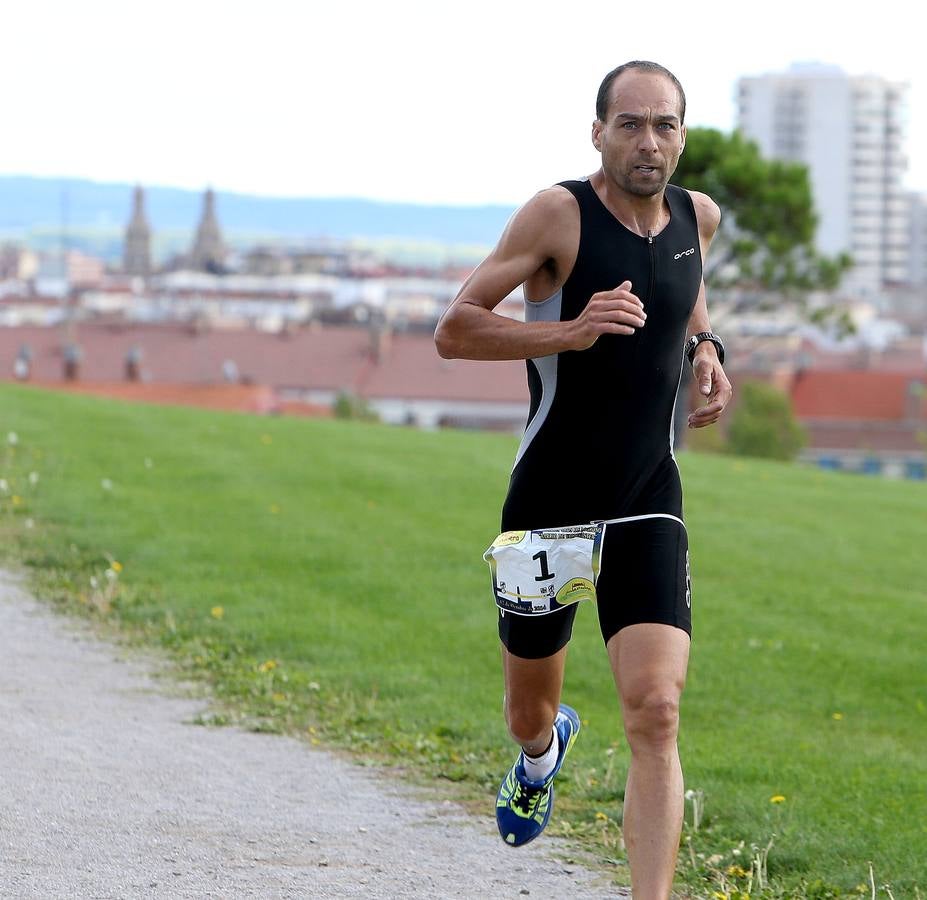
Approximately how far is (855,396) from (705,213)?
3594 inches

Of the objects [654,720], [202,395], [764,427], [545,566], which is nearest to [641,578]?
[545,566]

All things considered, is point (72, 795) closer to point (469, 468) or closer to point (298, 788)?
point (298, 788)

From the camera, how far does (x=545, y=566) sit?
15.9 ft

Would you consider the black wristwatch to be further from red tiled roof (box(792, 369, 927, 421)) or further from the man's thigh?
red tiled roof (box(792, 369, 927, 421))

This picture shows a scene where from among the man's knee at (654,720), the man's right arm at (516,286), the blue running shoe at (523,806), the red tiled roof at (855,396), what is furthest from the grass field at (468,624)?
the red tiled roof at (855,396)

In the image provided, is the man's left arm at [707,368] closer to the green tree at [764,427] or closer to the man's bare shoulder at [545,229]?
the man's bare shoulder at [545,229]

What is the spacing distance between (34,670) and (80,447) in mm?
8838

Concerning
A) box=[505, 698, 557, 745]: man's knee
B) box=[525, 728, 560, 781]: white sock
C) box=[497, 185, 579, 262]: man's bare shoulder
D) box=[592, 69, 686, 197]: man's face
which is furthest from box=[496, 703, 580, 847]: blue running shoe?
box=[592, 69, 686, 197]: man's face

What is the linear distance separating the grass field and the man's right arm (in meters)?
1.72

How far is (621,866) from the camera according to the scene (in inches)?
214

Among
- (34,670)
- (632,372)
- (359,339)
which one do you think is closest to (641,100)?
(632,372)

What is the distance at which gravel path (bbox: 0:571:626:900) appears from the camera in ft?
16.5

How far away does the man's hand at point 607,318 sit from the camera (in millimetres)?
4496

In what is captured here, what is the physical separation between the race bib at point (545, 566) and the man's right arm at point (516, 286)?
1.68 ft
